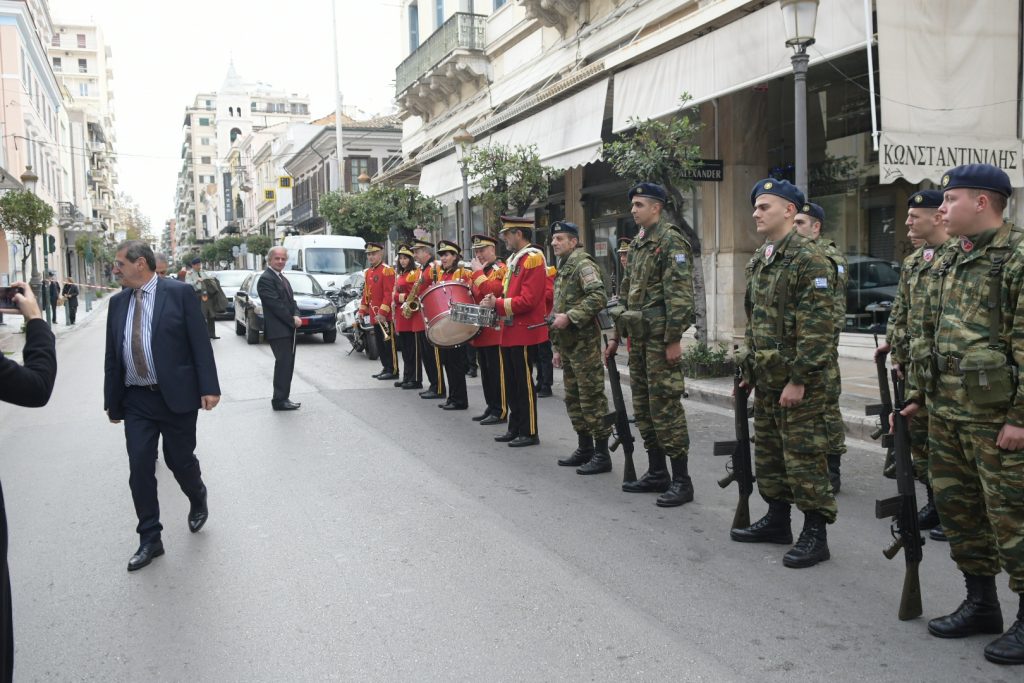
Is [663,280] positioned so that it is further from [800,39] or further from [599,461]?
[800,39]

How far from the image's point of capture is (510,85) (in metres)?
23.5

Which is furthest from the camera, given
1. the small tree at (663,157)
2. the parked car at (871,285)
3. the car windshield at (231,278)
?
the car windshield at (231,278)

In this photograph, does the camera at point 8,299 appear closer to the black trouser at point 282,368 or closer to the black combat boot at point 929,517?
the black combat boot at point 929,517

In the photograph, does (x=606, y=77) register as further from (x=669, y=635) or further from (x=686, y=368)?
(x=669, y=635)

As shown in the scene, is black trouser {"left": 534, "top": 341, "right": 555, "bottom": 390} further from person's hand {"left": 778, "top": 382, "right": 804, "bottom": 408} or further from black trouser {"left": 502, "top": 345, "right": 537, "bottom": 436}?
person's hand {"left": 778, "top": 382, "right": 804, "bottom": 408}

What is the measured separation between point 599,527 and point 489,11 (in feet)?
73.7

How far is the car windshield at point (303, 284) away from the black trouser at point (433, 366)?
8.49m

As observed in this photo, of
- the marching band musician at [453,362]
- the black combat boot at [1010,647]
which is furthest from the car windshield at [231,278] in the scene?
the black combat boot at [1010,647]

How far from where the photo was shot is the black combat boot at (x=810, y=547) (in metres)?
4.66

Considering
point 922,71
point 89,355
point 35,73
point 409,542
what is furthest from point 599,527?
point 35,73

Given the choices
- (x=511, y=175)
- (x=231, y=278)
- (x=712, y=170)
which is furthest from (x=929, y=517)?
(x=231, y=278)

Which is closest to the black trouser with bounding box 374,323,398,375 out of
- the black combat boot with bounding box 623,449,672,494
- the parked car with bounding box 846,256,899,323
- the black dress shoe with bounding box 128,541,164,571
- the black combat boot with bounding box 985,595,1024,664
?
the parked car with bounding box 846,256,899,323

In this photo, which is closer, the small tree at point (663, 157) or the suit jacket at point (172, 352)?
the suit jacket at point (172, 352)

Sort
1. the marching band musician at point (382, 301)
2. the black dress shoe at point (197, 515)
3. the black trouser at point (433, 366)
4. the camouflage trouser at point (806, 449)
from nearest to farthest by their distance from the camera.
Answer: the camouflage trouser at point (806, 449) < the black dress shoe at point (197, 515) < the black trouser at point (433, 366) < the marching band musician at point (382, 301)
